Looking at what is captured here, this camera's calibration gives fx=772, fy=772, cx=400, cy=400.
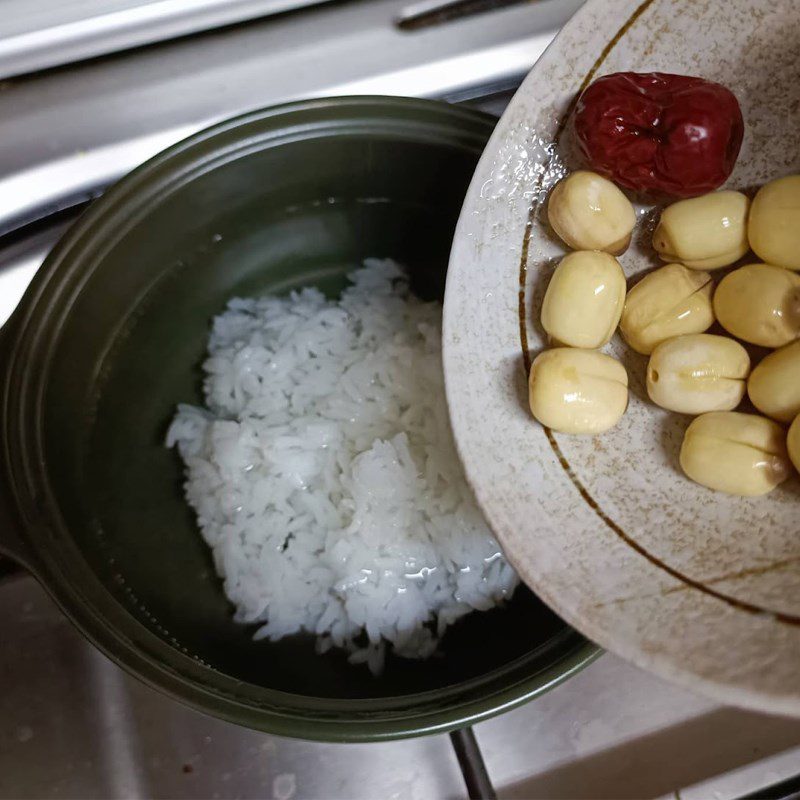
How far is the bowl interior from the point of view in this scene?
2.50 ft

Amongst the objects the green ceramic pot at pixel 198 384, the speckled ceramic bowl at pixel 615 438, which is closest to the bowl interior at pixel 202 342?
the green ceramic pot at pixel 198 384

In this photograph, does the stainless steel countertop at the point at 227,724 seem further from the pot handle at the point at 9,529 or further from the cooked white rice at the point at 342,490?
the pot handle at the point at 9,529

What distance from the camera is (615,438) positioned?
0.62m

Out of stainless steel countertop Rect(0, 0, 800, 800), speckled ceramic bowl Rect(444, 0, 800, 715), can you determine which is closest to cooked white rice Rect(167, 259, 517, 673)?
stainless steel countertop Rect(0, 0, 800, 800)

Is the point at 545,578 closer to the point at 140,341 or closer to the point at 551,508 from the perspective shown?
the point at 551,508

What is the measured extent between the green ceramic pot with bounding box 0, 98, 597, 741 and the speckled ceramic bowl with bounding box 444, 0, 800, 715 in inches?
4.7

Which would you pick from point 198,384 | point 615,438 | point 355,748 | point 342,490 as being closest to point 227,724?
point 355,748

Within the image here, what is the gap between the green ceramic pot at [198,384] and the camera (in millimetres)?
638

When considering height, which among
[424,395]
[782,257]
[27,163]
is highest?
[27,163]

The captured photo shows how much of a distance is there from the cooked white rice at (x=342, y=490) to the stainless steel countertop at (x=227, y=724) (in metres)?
0.13

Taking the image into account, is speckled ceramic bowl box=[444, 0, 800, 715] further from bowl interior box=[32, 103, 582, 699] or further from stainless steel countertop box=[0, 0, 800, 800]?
stainless steel countertop box=[0, 0, 800, 800]

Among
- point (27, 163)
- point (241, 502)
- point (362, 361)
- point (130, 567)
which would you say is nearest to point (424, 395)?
point (362, 361)

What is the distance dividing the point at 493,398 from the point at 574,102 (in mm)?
241

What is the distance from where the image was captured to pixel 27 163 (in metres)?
0.84
